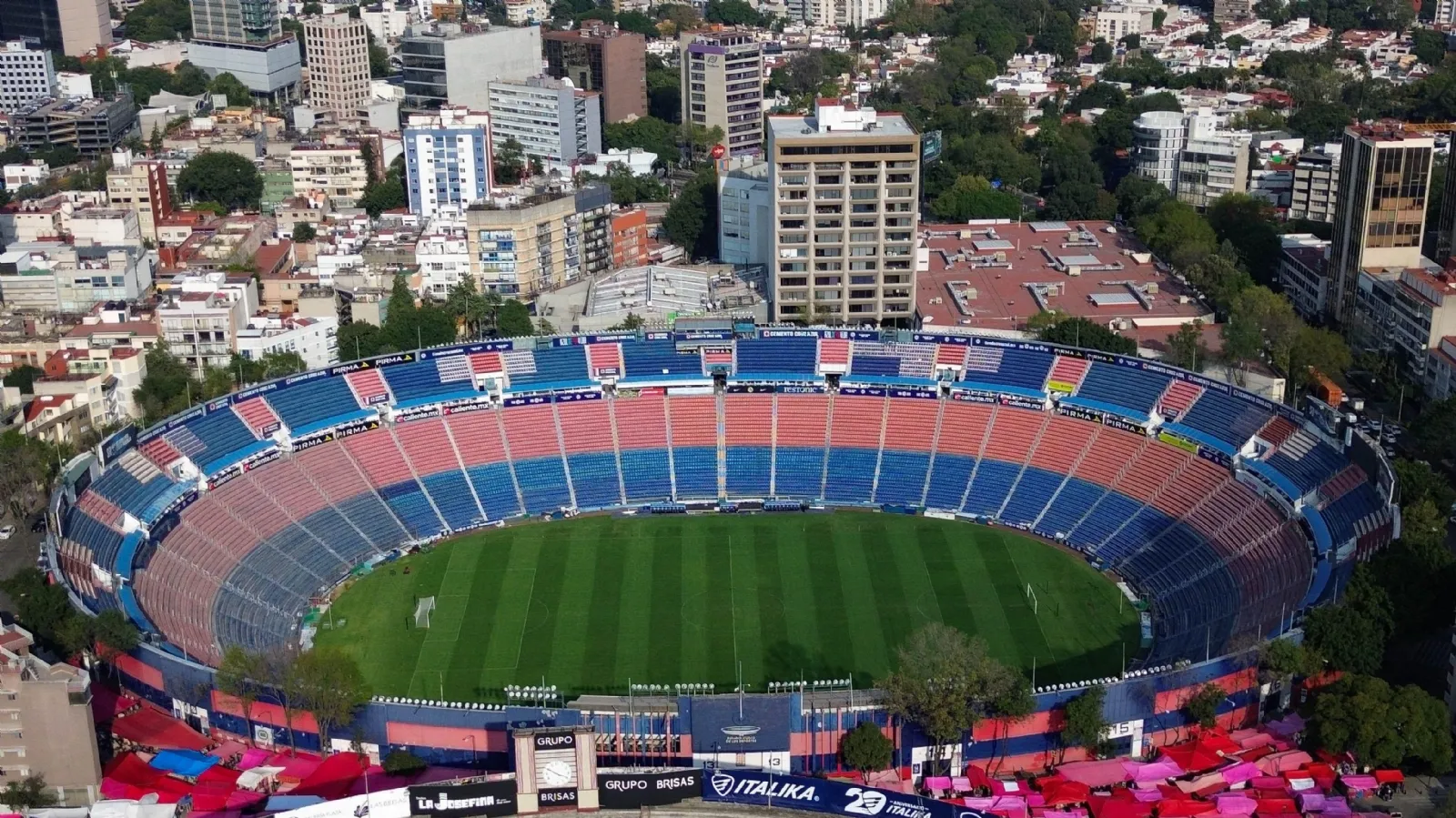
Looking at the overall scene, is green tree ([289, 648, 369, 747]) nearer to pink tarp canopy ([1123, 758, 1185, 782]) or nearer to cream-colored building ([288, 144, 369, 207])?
pink tarp canopy ([1123, 758, 1185, 782])

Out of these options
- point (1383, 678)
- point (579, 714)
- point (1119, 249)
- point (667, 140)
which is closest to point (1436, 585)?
point (1383, 678)

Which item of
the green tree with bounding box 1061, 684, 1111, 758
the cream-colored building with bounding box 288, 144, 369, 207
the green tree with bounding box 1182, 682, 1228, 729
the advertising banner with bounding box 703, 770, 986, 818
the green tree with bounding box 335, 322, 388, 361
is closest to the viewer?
the advertising banner with bounding box 703, 770, 986, 818

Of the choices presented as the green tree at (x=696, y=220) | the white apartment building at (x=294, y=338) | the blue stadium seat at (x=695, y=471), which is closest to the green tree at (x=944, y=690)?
the blue stadium seat at (x=695, y=471)

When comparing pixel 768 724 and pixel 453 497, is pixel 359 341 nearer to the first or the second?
pixel 453 497

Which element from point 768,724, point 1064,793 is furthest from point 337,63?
point 1064,793

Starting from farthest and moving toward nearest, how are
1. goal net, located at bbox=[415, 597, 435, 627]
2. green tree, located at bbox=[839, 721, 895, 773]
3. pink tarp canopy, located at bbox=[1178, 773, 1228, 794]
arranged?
goal net, located at bbox=[415, 597, 435, 627] < green tree, located at bbox=[839, 721, 895, 773] < pink tarp canopy, located at bbox=[1178, 773, 1228, 794]

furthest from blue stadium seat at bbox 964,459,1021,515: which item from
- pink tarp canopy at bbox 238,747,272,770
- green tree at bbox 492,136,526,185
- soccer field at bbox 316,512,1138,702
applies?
green tree at bbox 492,136,526,185

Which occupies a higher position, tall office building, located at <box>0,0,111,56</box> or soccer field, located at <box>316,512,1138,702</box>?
tall office building, located at <box>0,0,111,56</box>
